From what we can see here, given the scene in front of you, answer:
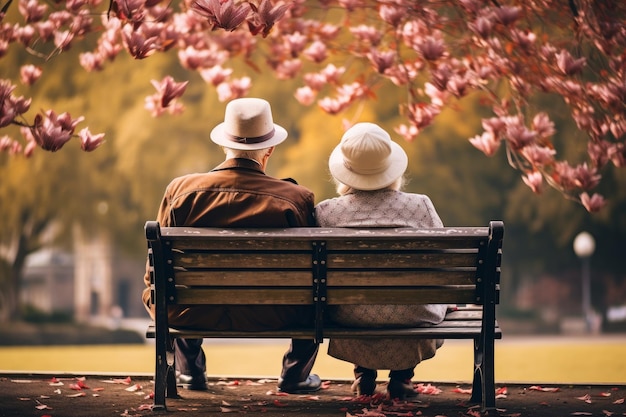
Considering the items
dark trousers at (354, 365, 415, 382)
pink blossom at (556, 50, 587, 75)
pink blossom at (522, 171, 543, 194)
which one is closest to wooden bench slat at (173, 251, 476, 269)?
dark trousers at (354, 365, 415, 382)

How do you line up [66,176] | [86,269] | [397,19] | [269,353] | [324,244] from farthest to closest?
[86,269] < [66,176] < [269,353] < [397,19] < [324,244]

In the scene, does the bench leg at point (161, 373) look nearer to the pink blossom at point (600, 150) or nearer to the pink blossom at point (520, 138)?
the pink blossom at point (520, 138)

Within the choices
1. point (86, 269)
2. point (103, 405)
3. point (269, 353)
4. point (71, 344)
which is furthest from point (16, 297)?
point (103, 405)

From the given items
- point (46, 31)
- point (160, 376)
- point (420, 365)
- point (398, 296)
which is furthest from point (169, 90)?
point (420, 365)

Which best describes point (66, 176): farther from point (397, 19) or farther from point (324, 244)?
point (324, 244)

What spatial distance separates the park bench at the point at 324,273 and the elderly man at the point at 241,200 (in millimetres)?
135

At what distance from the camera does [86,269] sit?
54500mm

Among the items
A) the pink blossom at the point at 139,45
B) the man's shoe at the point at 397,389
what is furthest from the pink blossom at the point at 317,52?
the man's shoe at the point at 397,389

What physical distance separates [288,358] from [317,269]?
1.12 meters

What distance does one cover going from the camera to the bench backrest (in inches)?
198

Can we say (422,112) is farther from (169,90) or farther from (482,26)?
(169,90)

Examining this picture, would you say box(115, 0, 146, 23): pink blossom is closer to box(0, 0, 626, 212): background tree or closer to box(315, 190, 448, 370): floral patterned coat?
box(0, 0, 626, 212): background tree

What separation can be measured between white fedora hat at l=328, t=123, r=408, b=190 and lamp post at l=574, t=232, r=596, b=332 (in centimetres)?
2906

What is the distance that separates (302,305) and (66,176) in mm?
25071
